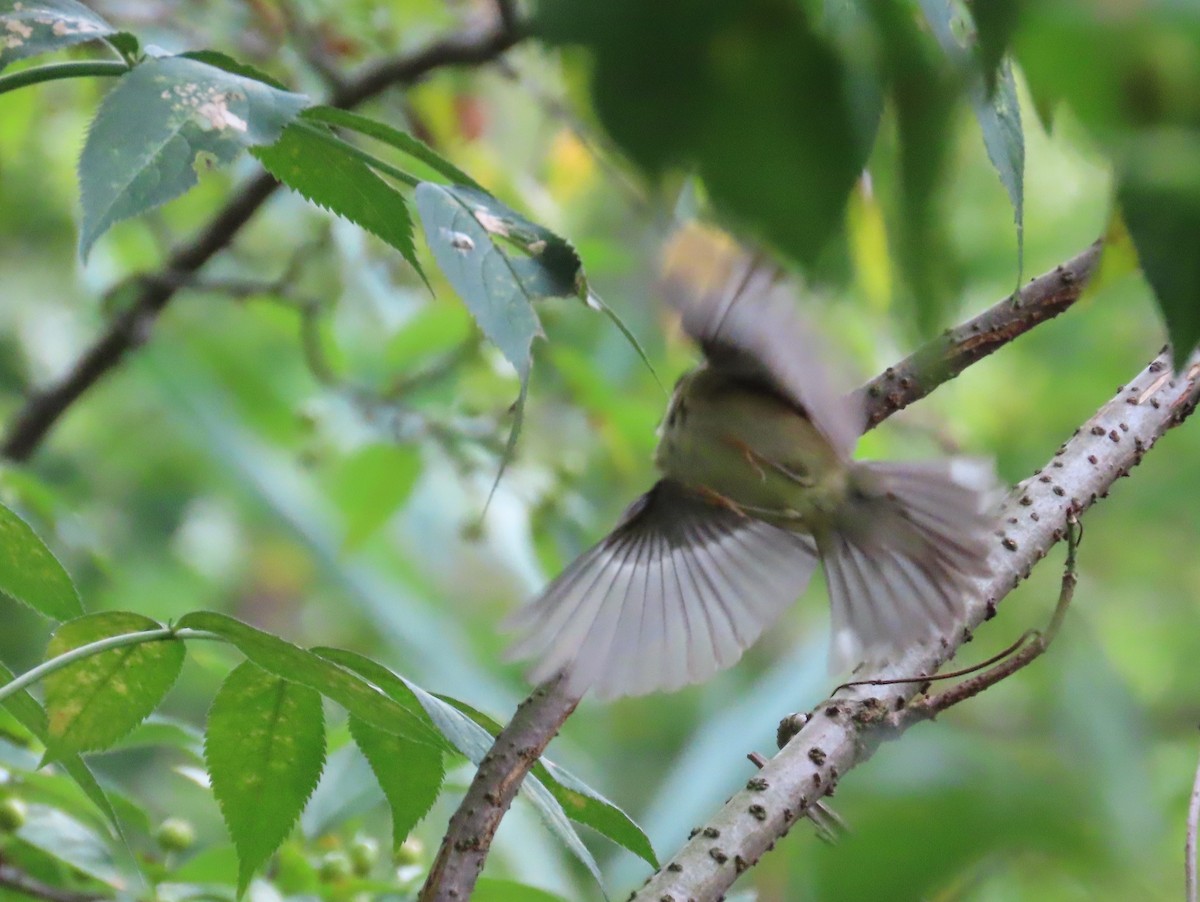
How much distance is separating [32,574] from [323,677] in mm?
228

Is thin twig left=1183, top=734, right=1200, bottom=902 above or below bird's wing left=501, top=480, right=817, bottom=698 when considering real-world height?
below

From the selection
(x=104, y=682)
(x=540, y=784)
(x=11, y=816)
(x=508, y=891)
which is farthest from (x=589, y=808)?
(x=11, y=816)

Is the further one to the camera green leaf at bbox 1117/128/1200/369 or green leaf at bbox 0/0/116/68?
green leaf at bbox 0/0/116/68

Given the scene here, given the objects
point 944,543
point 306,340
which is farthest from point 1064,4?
point 306,340

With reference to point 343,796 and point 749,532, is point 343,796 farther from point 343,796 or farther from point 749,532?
point 749,532

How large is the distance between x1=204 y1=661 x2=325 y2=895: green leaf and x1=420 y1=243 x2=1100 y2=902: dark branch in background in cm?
9

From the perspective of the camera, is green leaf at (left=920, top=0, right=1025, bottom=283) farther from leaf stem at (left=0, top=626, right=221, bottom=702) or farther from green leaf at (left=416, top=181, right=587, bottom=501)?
leaf stem at (left=0, top=626, right=221, bottom=702)

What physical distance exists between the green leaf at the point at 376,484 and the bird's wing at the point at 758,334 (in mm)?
710

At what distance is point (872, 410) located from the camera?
816 millimetres

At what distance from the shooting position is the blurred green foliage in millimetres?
257

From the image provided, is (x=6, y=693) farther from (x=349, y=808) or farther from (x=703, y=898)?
(x=349, y=808)

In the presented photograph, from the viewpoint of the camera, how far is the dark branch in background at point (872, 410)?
0.69m

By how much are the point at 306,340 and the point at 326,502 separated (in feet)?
3.69

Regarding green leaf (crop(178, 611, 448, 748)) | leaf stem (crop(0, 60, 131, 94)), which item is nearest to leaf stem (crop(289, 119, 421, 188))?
leaf stem (crop(0, 60, 131, 94))
